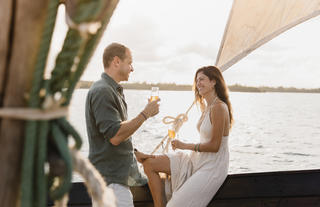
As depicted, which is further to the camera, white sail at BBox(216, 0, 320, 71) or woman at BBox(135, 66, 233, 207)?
white sail at BBox(216, 0, 320, 71)

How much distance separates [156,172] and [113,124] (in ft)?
2.71

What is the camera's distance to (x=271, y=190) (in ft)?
8.91

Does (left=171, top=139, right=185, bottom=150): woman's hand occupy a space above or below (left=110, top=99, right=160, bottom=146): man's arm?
below

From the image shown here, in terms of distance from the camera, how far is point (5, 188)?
0.56 meters

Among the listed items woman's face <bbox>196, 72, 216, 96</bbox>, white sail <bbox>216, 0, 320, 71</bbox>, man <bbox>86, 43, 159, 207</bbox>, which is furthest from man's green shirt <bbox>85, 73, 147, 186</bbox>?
white sail <bbox>216, 0, 320, 71</bbox>

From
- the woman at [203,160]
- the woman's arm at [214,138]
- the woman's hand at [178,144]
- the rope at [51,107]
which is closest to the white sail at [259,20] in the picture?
the woman at [203,160]

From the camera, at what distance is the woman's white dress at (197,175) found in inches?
97.3

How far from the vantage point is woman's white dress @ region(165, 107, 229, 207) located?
247 centimetres

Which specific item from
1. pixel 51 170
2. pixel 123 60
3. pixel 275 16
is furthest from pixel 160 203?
pixel 275 16

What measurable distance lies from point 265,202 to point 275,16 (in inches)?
84.9

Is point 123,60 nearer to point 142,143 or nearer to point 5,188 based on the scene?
point 5,188

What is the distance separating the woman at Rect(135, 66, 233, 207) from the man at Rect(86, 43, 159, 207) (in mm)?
458

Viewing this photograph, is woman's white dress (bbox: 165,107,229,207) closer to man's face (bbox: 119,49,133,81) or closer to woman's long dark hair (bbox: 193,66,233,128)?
woman's long dark hair (bbox: 193,66,233,128)

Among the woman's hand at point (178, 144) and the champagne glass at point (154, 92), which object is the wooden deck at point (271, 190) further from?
the champagne glass at point (154, 92)
